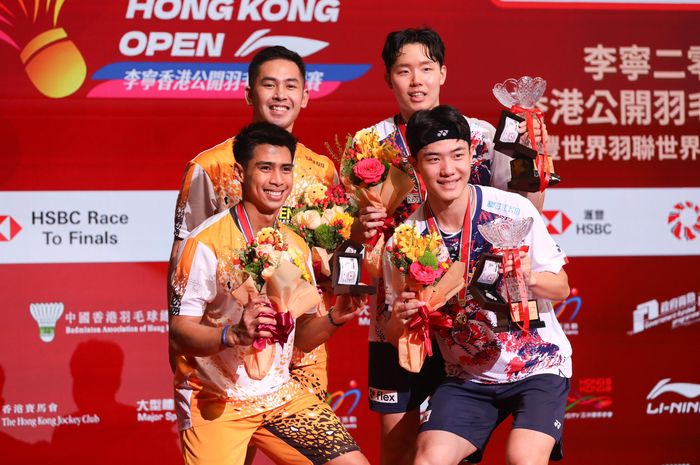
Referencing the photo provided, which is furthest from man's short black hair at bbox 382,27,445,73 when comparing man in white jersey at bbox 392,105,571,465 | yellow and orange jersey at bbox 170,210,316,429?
yellow and orange jersey at bbox 170,210,316,429

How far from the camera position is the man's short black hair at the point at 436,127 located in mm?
3441

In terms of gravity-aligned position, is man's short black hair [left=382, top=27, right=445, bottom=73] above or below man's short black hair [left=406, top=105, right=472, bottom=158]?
above

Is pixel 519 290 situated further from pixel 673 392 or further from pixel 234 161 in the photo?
pixel 673 392

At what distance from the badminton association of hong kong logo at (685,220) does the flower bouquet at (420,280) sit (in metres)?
2.66

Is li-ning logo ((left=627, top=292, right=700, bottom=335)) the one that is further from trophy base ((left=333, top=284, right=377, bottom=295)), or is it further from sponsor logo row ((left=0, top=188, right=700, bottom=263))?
trophy base ((left=333, top=284, right=377, bottom=295))

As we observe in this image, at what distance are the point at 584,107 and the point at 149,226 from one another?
2.53m

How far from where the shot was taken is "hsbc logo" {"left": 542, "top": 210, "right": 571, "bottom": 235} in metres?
5.48

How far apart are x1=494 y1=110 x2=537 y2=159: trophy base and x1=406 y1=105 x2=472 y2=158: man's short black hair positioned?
17 cm

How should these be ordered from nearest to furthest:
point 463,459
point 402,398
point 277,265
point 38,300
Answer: point 277,265 < point 463,459 < point 402,398 < point 38,300

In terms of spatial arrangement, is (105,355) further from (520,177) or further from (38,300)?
(520,177)

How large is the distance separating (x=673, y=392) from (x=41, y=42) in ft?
13.2

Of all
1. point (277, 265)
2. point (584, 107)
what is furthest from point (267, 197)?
point (584, 107)

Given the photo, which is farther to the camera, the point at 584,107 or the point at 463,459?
the point at 584,107

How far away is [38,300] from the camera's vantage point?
511cm
